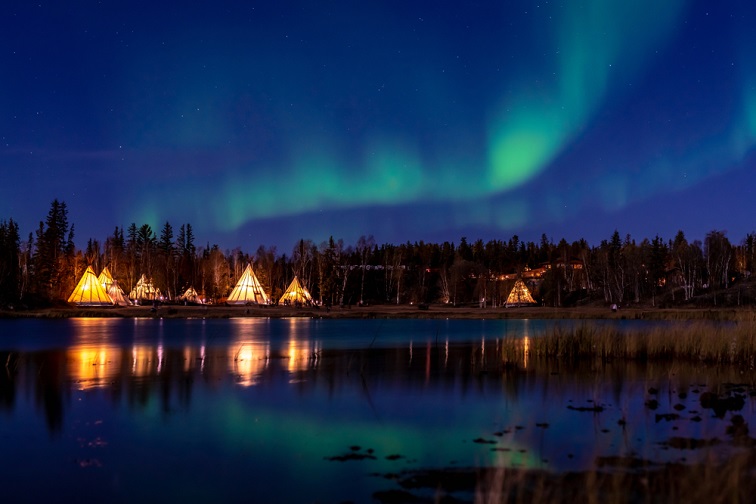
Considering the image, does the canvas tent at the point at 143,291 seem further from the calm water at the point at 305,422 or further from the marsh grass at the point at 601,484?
the marsh grass at the point at 601,484

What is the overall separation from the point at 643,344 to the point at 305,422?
730 inches

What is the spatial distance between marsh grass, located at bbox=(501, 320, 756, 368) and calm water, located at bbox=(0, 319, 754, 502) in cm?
208

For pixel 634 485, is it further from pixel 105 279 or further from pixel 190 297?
pixel 190 297

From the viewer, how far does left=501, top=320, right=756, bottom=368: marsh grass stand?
2621 centimetres

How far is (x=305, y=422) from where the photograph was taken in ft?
54.1

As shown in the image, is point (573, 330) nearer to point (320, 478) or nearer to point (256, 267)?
point (320, 478)

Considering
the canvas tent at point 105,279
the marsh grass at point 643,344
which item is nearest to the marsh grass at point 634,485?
the marsh grass at point 643,344

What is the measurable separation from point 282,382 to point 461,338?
25.2 meters

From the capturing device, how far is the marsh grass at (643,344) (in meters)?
26.2

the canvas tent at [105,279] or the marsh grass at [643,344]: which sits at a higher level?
the canvas tent at [105,279]

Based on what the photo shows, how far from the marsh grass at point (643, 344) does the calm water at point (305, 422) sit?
6.82 feet

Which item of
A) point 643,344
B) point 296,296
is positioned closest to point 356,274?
point 296,296

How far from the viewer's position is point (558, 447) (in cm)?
1338

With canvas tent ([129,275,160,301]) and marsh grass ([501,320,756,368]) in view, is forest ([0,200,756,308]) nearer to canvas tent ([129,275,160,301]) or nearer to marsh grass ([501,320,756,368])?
canvas tent ([129,275,160,301])
